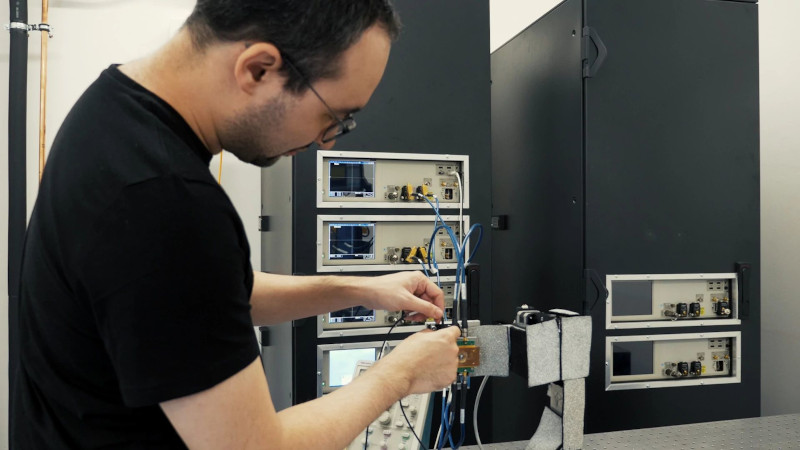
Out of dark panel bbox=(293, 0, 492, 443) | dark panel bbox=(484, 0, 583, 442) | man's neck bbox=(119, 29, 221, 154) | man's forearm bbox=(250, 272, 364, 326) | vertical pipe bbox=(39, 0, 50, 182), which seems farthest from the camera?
vertical pipe bbox=(39, 0, 50, 182)

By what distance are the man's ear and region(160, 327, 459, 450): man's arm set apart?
33cm

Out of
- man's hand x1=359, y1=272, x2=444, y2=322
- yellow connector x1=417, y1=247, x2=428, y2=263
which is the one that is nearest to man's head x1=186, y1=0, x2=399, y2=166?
man's hand x1=359, y1=272, x2=444, y2=322

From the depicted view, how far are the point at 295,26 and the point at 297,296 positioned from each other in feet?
1.97

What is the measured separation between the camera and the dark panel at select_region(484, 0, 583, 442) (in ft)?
6.92

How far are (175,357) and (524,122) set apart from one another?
207 centimetres

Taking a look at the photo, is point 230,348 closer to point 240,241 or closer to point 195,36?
point 240,241

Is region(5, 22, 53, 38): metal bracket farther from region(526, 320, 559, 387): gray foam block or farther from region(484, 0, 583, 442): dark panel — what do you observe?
region(526, 320, 559, 387): gray foam block

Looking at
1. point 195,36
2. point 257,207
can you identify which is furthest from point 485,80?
point 195,36

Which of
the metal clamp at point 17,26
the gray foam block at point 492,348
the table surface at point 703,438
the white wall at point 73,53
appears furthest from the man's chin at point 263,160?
the metal clamp at point 17,26

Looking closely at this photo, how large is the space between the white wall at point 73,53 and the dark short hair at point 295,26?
1891 millimetres

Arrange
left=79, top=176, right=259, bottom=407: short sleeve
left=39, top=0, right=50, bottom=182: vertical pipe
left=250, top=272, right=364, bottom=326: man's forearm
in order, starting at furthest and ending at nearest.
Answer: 1. left=39, top=0, right=50, bottom=182: vertical pipe
2. left=250, top=272, right=364, bottom=326: man's forearm
3. left=79, top=176, right=259, bottom=407: short sleeve

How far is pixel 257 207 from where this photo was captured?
2.59 meters

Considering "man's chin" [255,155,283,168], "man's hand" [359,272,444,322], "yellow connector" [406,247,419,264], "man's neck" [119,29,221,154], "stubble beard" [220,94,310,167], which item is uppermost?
"man's neck" [119,29,221,154]

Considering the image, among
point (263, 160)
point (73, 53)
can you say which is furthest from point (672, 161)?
point (73, 53)
